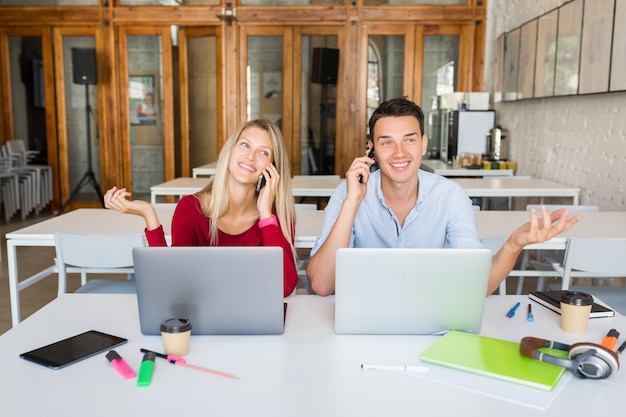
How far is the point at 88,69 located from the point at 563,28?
5.80 metres

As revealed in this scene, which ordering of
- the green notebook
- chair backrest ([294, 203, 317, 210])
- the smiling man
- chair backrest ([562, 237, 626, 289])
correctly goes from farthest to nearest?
chair backrest ([294, 203, 317, 210])
chair backrest ([562, 237, 626, 289])
the smiling man
the green notebook

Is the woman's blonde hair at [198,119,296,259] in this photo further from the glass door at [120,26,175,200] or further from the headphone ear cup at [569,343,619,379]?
the glass door at [120,26,175,200]

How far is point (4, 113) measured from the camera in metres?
8.73

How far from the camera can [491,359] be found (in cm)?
141

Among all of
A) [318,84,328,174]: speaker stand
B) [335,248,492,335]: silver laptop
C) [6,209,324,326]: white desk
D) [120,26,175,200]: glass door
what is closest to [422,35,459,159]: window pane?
[318,84,328,174]: speaker stand

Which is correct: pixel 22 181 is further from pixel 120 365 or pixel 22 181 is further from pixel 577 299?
pixel 577 299

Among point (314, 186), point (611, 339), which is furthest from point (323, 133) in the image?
point (611, 339)

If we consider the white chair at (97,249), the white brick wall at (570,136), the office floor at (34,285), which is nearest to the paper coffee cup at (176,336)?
the white chair at (97,249)

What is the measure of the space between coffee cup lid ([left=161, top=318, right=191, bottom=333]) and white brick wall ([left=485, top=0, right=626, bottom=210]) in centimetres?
369

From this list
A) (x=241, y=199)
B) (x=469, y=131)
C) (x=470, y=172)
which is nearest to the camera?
(x=241, y=199)

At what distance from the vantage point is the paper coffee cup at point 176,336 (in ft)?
4.69

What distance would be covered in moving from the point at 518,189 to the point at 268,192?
3046 millimetres

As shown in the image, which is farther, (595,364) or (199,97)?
(199,97)

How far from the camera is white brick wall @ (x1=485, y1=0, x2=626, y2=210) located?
4.37 m
